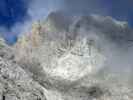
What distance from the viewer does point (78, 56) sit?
82188mm

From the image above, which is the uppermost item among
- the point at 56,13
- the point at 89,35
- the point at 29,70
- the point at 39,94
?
the point at 56,13

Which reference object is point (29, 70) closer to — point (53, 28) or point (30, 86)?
point (30, 86)

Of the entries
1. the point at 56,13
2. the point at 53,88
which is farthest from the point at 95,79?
the point at 56,13

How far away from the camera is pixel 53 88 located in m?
71.5

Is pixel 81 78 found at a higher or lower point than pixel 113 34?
lower

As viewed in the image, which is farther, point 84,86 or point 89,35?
point 89,35

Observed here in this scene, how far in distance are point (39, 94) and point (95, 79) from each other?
17810 mm

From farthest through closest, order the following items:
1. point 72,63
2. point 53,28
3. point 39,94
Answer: point 53,28
point 72,63
point 39,94

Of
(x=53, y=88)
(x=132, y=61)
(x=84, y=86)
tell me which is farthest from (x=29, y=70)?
(x=132, y=61)

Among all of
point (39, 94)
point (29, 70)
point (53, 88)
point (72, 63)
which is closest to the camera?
point (39, 94)

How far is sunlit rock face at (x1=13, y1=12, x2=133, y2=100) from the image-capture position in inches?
2847

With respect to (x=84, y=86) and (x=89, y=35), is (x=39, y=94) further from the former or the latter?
(x=89, y=35)

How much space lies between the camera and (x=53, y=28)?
289ft

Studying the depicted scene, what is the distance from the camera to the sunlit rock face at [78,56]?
7231 cm
